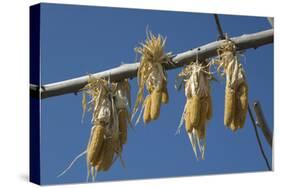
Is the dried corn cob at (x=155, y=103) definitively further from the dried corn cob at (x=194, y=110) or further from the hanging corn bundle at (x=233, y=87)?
the hanging corn bundle at (x=233, y=87)

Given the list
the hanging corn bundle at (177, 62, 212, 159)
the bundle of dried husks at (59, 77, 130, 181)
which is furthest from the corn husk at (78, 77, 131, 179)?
the hanging corn bundle at (177, 62, 212, 159)

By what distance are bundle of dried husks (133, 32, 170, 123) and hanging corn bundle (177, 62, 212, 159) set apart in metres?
0.14

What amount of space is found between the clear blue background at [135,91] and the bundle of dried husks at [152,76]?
1.5 inches

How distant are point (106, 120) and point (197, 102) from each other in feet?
1.93

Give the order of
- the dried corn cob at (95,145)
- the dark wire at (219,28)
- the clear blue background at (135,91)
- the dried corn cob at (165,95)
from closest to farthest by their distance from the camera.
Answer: the clear blue background at (135,91) → the dried corn cob at (95,145) → the dried corn cob at (165,95) → the dark wire at (219,28)

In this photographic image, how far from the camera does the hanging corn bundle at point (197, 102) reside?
4.65 meters

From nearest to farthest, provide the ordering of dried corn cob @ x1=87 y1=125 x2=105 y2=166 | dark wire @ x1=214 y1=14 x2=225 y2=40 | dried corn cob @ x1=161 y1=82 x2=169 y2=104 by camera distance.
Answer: dried corn cob @ x1=87 y1=125 x2=105 y2=166
dried corn cob @ x1=161 y1=82 x2=169 y2=104
dark wire @ x1=214 y1=14 x2=225 y2=40

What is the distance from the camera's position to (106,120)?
4402 mm

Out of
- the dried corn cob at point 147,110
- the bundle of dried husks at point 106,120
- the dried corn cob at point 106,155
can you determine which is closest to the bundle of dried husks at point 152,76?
the dried corn cob at point 147,110

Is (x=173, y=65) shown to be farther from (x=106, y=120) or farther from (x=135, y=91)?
(x=106, y=120)

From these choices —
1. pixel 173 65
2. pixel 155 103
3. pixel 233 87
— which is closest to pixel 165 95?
pixel 155 103

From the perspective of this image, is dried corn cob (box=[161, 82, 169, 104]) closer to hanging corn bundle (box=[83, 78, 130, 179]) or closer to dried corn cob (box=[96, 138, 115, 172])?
hanging corn bundle (box=[83, 78, 130, 179])

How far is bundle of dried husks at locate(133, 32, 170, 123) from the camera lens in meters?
4.52
